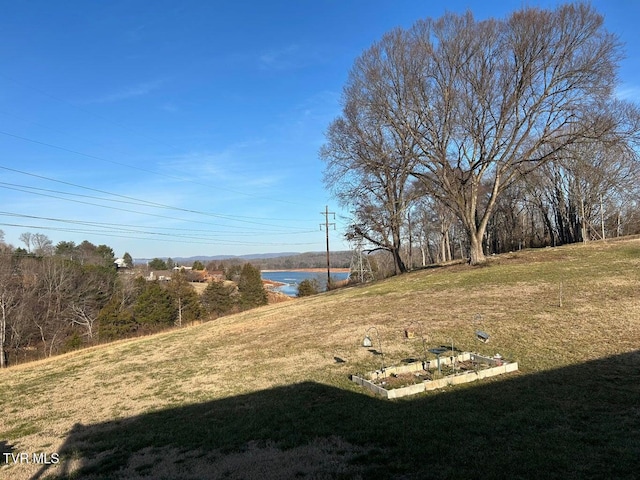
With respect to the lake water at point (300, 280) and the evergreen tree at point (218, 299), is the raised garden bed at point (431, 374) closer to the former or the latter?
the lake water at point (300, 280)

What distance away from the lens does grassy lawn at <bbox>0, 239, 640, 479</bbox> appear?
177 inches

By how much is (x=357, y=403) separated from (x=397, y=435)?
1579 millimetres

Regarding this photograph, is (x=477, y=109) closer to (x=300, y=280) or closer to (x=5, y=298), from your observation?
(x=5, y=298)

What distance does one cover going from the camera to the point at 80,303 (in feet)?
157

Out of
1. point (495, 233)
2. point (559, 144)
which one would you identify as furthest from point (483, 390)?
point (495, 233)

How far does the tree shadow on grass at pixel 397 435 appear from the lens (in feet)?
13.7

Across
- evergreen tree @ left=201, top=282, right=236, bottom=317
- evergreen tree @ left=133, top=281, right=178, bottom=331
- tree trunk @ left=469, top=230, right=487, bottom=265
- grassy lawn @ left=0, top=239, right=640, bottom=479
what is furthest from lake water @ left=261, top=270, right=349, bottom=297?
grassy lawn @ left=0, top=239, right=640, bottom=479

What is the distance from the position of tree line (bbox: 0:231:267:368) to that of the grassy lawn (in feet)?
76.9

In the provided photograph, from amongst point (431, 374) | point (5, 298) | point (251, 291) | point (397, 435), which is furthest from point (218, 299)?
point (397, 435)

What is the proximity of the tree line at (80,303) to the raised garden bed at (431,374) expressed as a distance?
1099 inches

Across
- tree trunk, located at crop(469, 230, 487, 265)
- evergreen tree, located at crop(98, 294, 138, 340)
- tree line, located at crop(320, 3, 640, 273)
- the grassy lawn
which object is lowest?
evergreen tree, located at crop(98, 294, 138, 340)

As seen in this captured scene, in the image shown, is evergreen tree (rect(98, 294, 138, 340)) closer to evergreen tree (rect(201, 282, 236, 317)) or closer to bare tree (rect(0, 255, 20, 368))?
bare tree (rect(0, 255, 20, 368))

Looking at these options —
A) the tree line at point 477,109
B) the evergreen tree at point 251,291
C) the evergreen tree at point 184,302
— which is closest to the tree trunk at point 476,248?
the tree line at point 477,109

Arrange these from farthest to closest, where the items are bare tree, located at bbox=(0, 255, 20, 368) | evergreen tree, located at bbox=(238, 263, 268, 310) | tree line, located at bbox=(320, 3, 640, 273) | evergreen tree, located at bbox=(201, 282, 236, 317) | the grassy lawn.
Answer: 1. evergreen tree, located at bbox=(238, 263, 268, 310)
2. evergreen tree, located at bbox=(201, 282, 236, 317)
3. bare tree, located at bbox=(0, 255, 20, 368)
4. tree line, located at bbox=(320, 3, 640, 273)
5. the grassy lawn
